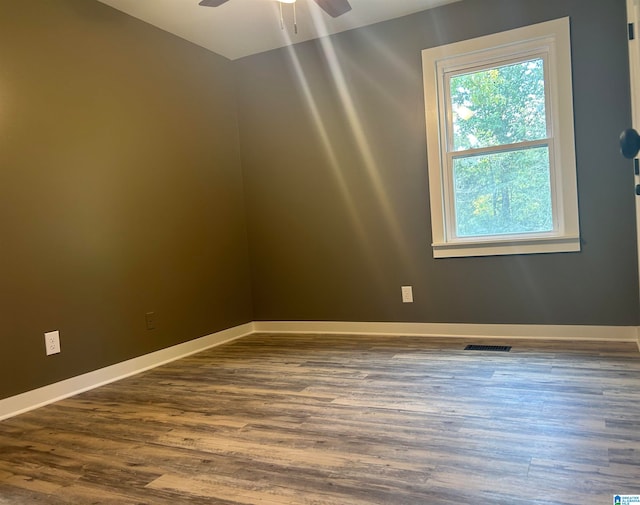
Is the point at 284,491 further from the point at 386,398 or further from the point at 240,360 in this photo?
the point at 240,360

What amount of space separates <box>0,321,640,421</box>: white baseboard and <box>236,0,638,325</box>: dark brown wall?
63mm

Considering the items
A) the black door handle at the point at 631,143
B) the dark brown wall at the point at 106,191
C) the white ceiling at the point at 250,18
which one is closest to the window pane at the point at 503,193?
the white ceiling at the point at 250,18

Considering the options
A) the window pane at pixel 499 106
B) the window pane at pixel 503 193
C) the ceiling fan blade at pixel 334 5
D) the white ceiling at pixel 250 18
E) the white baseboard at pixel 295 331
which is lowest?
the white baseboard at pixel 295 331

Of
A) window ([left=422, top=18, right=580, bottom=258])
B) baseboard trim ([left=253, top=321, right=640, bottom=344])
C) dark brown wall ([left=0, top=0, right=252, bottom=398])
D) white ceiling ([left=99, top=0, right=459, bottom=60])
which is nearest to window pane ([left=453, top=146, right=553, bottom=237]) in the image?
window ([left=422, top=18, right=580, bottom=258])

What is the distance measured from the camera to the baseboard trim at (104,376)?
2.53m

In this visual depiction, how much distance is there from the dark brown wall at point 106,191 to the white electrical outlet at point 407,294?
4.55 ft

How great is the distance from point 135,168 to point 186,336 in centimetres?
124

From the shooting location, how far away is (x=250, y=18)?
136 inches

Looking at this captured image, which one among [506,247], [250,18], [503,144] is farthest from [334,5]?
[506,247]

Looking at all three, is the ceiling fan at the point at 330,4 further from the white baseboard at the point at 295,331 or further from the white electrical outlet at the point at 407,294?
the white baseboard at the point at 295,331

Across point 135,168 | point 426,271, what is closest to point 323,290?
point 426,271

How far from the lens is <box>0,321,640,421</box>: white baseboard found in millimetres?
2664

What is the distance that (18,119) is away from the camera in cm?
262

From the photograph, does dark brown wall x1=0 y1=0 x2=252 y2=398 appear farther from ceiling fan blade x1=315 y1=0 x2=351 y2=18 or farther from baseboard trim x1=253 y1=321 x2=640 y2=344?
ceiling fan blade x1=315 y1=0 x2=351 y2=18
